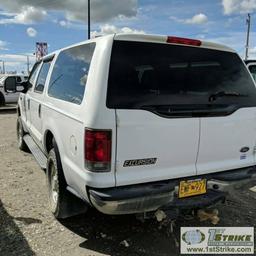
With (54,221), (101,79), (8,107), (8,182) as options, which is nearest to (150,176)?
(101,79)

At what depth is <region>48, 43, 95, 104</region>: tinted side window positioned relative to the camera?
3350mm

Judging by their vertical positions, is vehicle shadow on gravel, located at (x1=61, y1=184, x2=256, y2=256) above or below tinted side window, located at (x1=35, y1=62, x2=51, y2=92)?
below

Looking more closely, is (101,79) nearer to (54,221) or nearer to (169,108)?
(169,108)

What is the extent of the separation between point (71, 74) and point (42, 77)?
1805mm

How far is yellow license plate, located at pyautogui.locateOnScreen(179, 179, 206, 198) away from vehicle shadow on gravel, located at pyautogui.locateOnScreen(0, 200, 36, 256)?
1587 mm

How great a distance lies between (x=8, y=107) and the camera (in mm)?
17906

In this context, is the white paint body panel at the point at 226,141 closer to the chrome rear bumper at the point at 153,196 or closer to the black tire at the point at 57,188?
the chrome rear bumper at the point at 153,196

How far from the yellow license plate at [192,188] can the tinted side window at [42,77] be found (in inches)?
107

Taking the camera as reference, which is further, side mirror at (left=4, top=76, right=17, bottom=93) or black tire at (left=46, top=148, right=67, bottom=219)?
side mirror at (left=4, top=76, right=17, bottom=93)

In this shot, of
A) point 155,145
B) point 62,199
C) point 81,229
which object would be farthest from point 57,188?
point 155,145

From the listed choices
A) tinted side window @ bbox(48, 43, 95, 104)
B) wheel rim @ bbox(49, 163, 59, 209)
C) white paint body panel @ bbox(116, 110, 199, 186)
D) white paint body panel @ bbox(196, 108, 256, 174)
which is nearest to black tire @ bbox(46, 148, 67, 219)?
wheel rim @ bbox(49, 163, 59, 209)

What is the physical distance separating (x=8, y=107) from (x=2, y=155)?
11.4 m

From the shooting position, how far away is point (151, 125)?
3029 mm

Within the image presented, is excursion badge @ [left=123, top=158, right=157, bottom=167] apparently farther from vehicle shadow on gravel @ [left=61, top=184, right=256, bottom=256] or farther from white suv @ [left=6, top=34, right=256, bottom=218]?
vehicle shadow on gravel @ [left=61, top=184, right=256, bottom=256]
